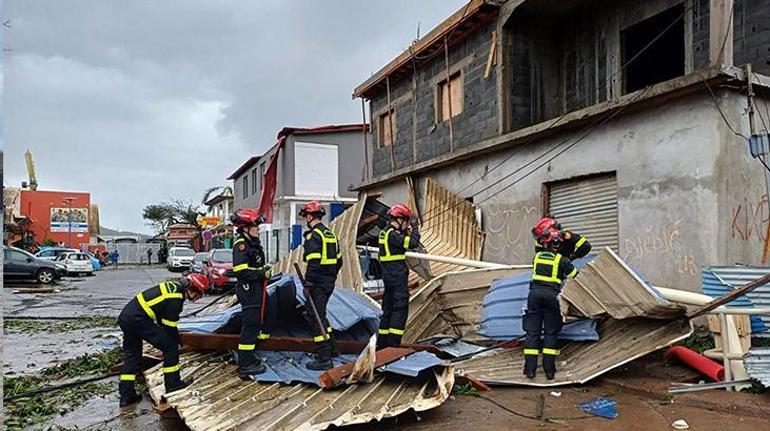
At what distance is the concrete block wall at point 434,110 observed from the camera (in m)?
12.5

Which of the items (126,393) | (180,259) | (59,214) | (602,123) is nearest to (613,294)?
(602,123)

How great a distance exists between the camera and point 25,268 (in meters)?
21.8

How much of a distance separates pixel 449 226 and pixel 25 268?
17856 mm

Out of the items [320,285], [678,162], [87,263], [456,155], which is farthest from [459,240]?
[87,263]

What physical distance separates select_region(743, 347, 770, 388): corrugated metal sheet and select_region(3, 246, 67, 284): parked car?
2348cm

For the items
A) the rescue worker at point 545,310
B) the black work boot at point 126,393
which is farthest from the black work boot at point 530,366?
the black work boot at point 126,393

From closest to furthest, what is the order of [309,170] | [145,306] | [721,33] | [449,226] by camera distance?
[145,306] → [721,33] → [449,226] → [309,170]

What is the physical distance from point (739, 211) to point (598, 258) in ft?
10.7

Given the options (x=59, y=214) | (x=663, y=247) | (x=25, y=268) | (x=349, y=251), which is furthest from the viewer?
(x=59, y=214)

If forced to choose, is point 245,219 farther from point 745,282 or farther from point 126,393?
point 745,282

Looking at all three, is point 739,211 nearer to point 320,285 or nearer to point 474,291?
point 474,291

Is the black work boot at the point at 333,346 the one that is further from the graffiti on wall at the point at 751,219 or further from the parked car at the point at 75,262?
the parked car at the point at 75,262

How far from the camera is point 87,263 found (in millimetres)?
29562

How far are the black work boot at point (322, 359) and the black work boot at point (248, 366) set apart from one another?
503 millimetres
